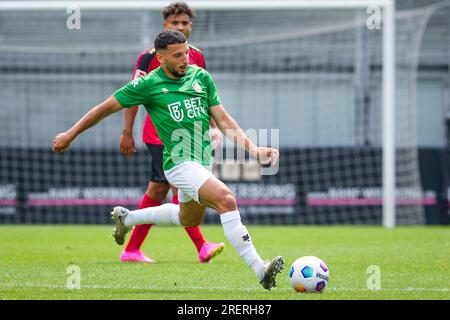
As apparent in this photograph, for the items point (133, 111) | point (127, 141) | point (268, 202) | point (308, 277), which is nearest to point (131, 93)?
point (308, 277)

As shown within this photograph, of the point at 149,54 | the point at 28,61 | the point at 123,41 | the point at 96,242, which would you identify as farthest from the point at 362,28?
the point at 149,54

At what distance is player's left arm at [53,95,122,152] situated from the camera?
6668mm

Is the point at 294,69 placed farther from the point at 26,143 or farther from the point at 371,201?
the point at 26,143

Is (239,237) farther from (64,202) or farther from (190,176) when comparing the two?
(64,202)

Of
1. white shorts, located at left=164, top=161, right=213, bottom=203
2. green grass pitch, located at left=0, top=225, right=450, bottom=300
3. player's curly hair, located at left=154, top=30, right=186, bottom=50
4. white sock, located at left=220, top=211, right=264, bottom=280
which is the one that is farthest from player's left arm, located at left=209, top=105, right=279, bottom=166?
green grass pitch, located at left=0, top=225, right=450, bottom=300

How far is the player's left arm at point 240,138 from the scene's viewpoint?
643cm

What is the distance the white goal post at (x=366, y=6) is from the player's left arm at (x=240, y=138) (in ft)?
27.5

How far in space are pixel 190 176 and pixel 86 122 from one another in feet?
2.78

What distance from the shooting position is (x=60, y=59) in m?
18.8

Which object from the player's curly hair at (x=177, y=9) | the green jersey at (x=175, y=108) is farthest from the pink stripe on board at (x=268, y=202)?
the green jersey at (x=175, y=108)

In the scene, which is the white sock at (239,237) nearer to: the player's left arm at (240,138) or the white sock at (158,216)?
the player's left arm at (240,138)

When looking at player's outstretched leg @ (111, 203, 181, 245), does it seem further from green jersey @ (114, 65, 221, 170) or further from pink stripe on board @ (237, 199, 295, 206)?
pink stripe on board @ (237, 199, 295, 206)

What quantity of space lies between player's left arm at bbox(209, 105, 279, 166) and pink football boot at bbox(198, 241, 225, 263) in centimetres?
190

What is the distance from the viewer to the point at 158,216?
771cm
